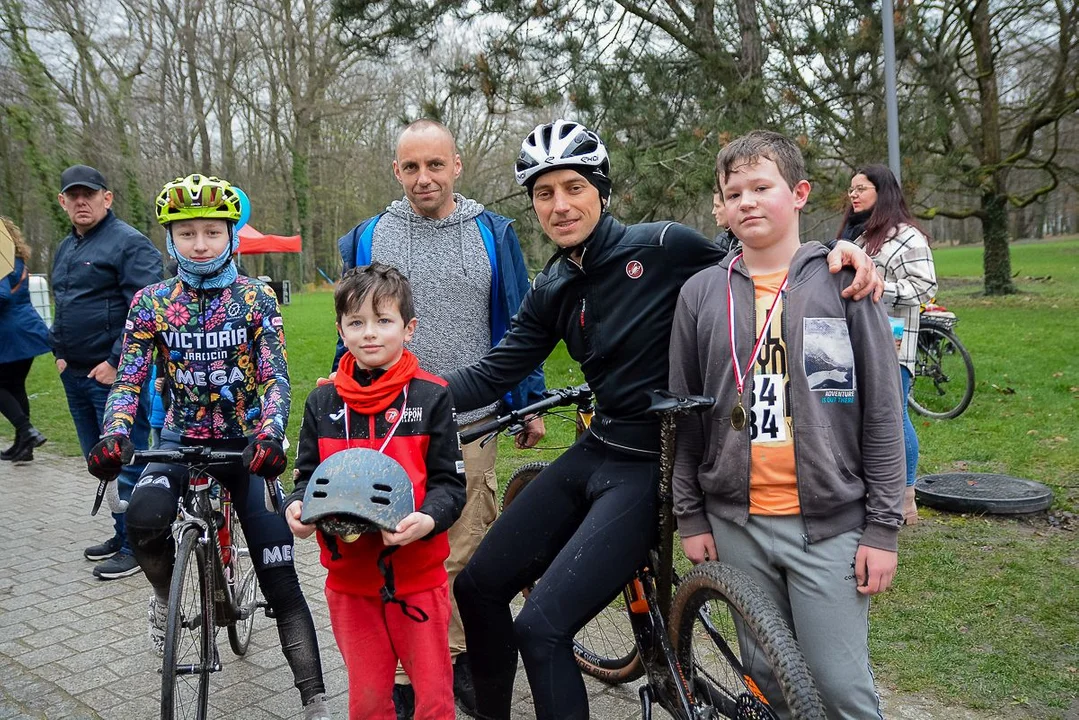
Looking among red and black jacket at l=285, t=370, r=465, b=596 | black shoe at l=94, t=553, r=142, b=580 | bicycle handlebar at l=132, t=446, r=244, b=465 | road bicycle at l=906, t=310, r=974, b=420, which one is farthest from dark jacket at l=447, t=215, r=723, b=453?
road bicycle at l=906, t=310, r=974, b=420

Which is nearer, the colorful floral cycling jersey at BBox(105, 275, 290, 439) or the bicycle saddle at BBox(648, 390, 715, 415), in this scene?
the bicycle saddle at BBox(648, 390, 715, 415)

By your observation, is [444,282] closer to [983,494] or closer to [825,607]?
[825,607]

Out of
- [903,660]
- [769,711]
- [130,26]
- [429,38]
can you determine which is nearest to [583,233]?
[769,711]

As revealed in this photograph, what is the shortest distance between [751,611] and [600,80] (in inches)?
369

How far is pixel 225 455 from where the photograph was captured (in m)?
3.09

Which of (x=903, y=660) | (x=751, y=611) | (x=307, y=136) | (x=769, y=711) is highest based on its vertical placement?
(x=307, y=136)

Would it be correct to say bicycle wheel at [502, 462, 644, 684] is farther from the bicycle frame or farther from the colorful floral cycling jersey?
the bicycle frame

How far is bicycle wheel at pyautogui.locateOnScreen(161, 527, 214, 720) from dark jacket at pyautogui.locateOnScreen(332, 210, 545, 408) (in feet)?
3.30

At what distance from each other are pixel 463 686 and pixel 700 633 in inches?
51.6

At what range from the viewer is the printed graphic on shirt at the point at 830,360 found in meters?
2.38

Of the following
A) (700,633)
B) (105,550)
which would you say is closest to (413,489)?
(700,633)

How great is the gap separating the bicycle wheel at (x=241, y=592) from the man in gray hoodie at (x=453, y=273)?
0.93 meters

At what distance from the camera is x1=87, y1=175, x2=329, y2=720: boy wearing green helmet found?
329 centimetres

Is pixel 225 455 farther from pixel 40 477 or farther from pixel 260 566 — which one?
pixel 40 477
